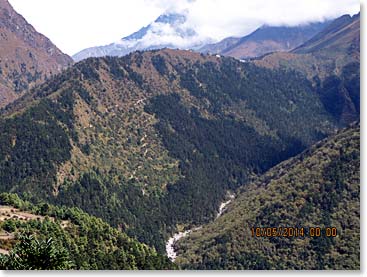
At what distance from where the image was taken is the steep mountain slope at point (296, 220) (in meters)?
56.9

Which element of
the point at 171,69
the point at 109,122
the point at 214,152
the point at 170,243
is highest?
the point at 171,69

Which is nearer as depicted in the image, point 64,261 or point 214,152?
point 64,261

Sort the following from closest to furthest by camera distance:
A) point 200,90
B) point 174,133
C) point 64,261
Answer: point 64,261 < point 174,133 < point 200,90

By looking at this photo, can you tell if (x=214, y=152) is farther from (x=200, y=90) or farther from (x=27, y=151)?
(x=27, y=151)

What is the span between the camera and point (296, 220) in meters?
65.2

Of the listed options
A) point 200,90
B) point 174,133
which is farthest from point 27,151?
point 200,90

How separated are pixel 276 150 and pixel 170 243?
65.6 m

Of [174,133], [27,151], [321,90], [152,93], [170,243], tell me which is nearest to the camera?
[170,243]

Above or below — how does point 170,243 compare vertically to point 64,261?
below

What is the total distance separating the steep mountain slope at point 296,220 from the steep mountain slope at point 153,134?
15.5 m

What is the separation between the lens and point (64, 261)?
16.4 m
